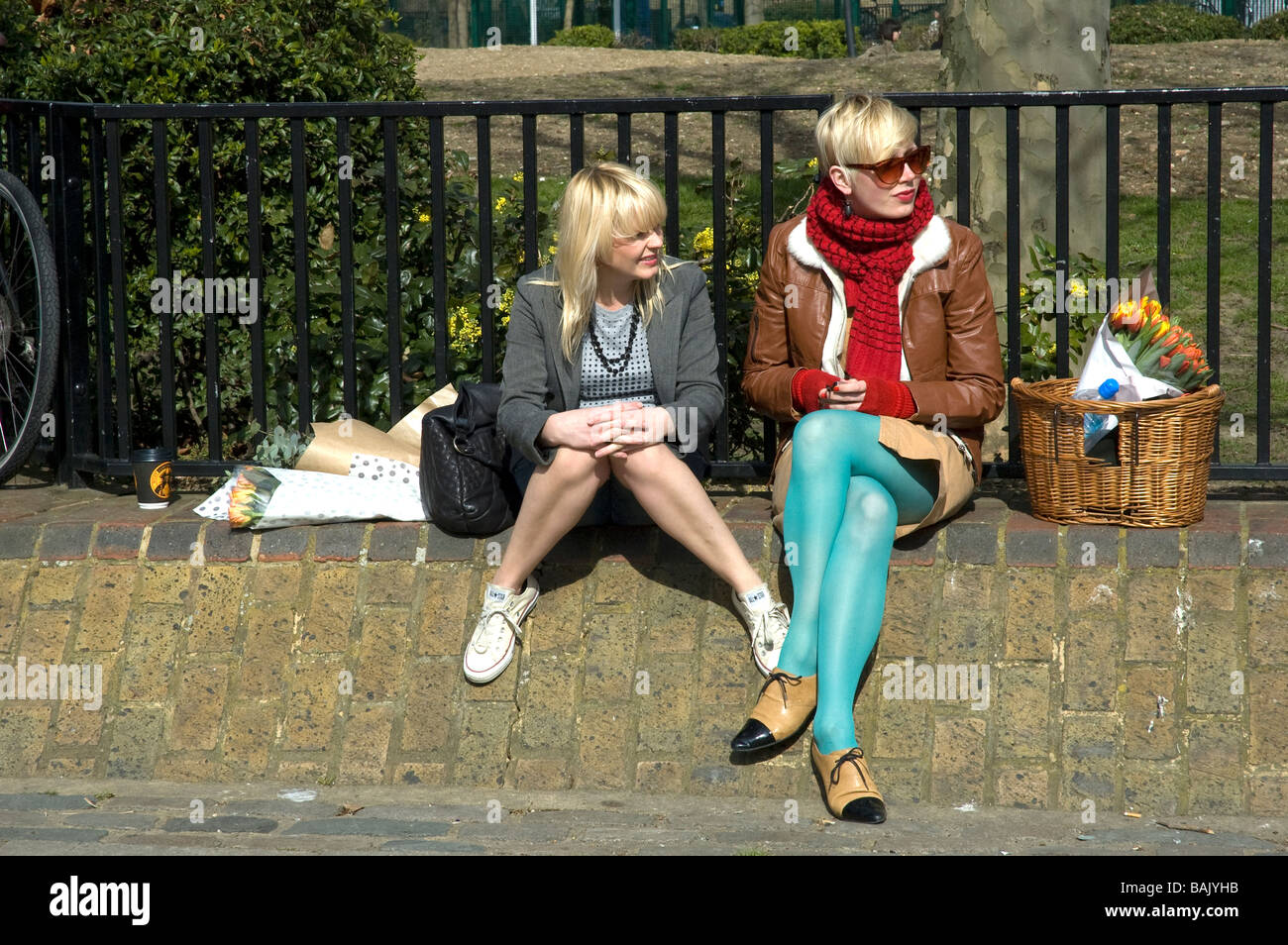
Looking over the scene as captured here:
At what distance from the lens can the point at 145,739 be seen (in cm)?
416

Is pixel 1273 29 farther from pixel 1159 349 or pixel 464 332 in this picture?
pixel 1159 349

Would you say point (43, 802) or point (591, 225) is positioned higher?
point (591, 225)

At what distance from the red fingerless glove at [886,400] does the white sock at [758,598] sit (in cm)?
53

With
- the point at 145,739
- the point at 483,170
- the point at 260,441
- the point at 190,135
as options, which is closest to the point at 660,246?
Answer: the point at 483,170

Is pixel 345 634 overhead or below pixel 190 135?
below

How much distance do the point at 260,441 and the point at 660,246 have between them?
1609 millimetres

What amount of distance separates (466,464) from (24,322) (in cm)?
191

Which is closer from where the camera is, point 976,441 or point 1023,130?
point 976,441

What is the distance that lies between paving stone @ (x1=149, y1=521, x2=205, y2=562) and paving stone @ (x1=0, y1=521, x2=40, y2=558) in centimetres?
34

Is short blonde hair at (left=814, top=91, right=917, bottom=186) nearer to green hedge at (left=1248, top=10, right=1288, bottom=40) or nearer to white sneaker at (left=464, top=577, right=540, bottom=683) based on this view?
white sneaker at (left=464, top=577, right=540, bottom=683)

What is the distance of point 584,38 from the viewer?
31.0 metres

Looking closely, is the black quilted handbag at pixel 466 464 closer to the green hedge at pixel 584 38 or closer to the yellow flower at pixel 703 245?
the yellow flower at pixel 703 245

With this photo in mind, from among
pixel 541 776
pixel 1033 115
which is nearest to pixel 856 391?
pixel 541 776

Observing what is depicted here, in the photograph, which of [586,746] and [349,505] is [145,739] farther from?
[586,746]
